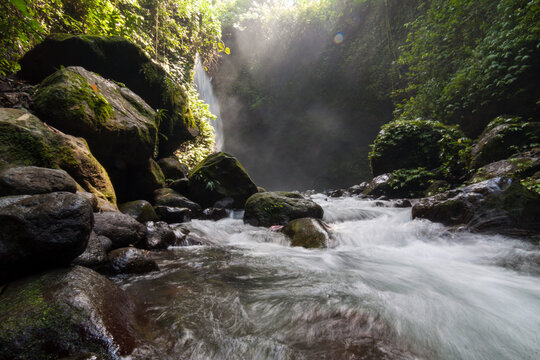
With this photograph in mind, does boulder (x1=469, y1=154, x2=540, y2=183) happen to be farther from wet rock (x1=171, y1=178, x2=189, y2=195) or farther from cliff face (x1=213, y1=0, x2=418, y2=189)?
cliff face (x1=213, y1=0, x2=418, y2=189)

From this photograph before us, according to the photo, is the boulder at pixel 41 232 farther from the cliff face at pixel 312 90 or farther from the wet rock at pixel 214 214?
the cliff face at pixel 312 90

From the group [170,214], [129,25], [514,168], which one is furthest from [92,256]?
[129,25]

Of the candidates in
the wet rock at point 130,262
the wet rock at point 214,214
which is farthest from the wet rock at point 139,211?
the wet rock at point 130,262

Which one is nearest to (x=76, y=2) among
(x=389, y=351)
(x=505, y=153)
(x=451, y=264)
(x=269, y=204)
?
(x=269, y=204)

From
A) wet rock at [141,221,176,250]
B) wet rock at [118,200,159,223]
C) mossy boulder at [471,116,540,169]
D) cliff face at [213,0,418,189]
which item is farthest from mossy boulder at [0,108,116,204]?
cliff face at [213,0,418,189]

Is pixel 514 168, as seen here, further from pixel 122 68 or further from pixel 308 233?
pixel 122 68

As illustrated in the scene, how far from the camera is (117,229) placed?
2945 mm

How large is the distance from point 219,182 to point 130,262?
466 cm

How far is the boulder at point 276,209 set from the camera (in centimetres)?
548

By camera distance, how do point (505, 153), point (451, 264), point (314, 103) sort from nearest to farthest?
point (451, 264) < point (505, 153) < point (314, 103)

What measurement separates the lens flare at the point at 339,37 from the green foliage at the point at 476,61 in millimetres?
6780

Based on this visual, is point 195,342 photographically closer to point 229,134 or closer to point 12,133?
point 12,133

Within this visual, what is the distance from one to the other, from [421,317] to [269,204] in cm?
416

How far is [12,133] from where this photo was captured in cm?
292
